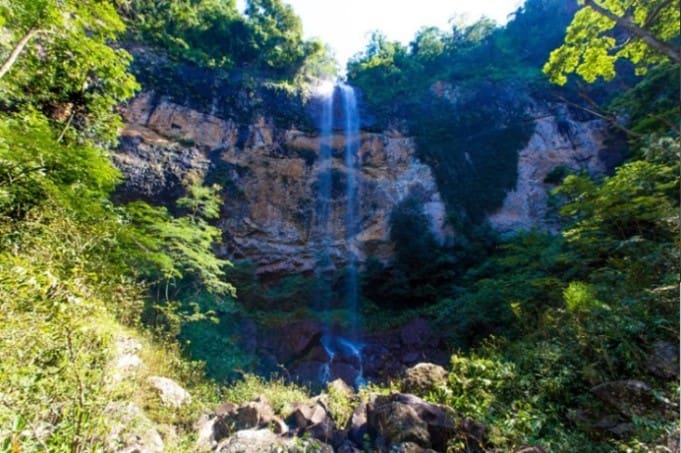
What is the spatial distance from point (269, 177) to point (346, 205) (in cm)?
367

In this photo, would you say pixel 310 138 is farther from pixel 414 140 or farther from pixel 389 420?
pixel 389 420

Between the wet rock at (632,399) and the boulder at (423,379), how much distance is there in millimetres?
1865

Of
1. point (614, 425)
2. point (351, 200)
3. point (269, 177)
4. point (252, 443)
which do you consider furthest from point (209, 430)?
point (351, 200)

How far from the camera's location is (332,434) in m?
3.97

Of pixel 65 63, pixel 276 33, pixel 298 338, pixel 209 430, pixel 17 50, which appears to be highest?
pixel 276 33

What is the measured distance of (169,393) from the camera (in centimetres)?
469

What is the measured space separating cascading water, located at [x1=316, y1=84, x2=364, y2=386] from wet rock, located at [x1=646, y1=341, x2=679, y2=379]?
8.82 m

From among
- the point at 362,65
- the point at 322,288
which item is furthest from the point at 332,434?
the point at 362,65

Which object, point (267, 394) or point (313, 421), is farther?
point (267, 394)

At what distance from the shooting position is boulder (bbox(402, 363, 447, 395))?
4504mm

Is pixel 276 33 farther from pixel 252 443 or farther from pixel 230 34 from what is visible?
pixel 252 443

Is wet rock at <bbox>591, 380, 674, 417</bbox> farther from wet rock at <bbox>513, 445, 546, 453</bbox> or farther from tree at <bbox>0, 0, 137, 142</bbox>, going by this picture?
tree at <bbox>0, 0, 137, 142</bbox>

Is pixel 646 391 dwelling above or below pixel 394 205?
below

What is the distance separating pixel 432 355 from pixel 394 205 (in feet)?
23.2
